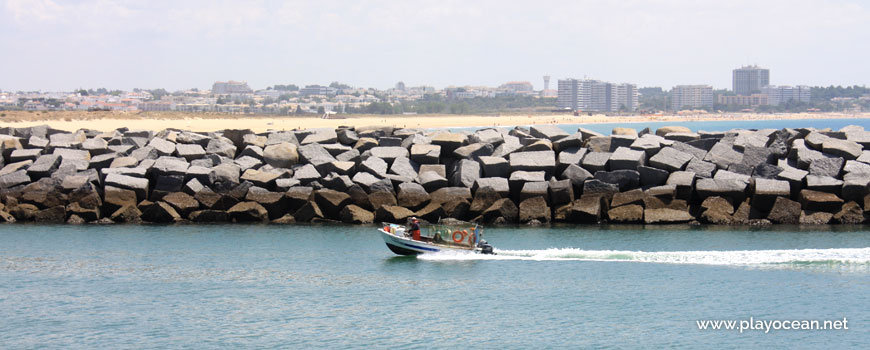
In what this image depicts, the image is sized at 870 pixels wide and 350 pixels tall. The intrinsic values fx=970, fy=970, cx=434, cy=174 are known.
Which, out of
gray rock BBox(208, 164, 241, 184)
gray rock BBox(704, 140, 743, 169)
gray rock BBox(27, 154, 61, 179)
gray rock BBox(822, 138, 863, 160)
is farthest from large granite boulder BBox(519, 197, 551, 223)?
gray rock BBox(27, 154, 61, 179)

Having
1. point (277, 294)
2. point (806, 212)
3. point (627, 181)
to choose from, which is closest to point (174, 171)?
point (277, 294)

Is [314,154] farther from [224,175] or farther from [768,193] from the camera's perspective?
[768,193]

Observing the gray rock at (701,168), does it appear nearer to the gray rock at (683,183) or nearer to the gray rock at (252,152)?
the gray rock at (683,183)

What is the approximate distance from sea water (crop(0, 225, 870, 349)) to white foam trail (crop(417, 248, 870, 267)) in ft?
0.16

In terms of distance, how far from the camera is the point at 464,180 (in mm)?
29500

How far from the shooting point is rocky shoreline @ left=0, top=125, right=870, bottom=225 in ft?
92.3

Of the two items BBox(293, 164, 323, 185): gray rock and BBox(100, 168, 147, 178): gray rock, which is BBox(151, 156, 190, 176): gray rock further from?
BBox(293, 164, 323, 185): gray rock

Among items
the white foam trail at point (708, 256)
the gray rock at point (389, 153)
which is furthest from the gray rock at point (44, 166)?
the white foam trail at point (708, 256)

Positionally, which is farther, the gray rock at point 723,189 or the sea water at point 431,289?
the gray rock at point 723,189

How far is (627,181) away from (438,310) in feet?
37.6

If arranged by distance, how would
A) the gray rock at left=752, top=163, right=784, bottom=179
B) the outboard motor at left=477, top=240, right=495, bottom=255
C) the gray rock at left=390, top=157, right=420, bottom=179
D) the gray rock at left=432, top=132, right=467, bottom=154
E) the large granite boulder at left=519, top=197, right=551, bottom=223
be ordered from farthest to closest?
the gray rock at left=432, top=132, right=467, bottom=154, the gray rock at left=390, top=157, right=420, bottom=179, the gray rock at left=752, top=163, right=784, bottom=179, the large granite boulder at left=519, top=197, right=551, bottom=223, the outboard motor at left=477, top=240, right=495, bottom=255

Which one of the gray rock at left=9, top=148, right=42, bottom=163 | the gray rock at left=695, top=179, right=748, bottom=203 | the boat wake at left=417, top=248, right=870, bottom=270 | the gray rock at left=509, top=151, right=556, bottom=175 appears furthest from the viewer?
the gray rock at left=9, top=148, right=42, bottom=163

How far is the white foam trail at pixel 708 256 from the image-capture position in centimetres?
2275

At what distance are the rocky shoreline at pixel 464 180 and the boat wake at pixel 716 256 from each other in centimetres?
432
